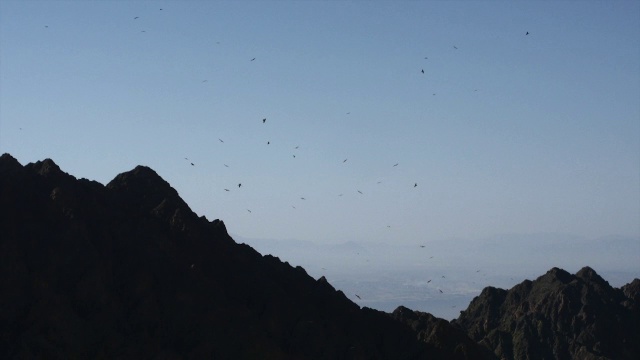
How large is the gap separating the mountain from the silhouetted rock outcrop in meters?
55.8

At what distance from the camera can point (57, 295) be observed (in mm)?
74938

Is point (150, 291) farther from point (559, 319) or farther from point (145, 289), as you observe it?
point (559, 319)

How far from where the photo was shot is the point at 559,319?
15088cm

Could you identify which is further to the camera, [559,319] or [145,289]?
[559,319]

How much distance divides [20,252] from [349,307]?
1193 inches

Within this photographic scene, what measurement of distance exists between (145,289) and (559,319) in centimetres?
8839

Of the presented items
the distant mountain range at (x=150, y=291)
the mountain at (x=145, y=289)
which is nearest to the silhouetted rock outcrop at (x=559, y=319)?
the distant mountain range at (x=150, y=291)

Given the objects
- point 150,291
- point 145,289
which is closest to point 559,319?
point 150,291

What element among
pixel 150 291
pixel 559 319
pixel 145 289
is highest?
pixel 559 319

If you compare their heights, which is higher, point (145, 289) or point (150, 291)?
point (145, 289)

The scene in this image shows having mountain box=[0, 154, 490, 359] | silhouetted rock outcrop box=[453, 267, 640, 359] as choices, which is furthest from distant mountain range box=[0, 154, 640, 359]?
silhouetted rock outcrop box=[453, 267, 640, 359]

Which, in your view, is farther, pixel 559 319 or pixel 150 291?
pixel 559 319

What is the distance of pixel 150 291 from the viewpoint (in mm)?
79125

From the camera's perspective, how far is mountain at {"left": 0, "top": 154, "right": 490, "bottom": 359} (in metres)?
73.5
